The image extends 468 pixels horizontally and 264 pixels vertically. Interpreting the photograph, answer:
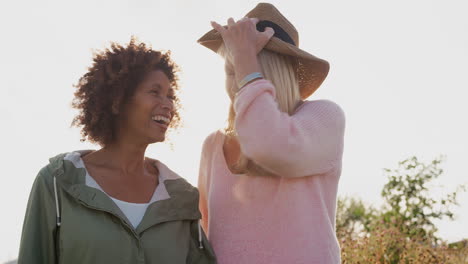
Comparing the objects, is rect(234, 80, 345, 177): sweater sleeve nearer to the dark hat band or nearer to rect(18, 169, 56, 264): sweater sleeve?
the dark hat band

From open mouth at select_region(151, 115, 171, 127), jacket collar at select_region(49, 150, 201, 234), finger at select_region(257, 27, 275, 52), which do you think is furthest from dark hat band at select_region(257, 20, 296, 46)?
jacket collar at select_region(49, 150, 201, 234)

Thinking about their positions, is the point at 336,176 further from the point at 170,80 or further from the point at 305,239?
the point at 170,80

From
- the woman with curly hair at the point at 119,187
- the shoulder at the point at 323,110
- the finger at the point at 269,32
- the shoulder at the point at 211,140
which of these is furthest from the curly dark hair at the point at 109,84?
the shoulder at the point at 323,110

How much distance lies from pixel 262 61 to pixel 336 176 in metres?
0.61

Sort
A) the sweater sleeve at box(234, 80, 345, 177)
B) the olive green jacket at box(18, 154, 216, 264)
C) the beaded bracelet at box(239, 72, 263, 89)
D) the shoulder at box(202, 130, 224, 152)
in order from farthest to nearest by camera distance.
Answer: the shoulder at box(202, 130, 224, 152), the olive green jacket at box(18, 154, 216, 264), the beaded bracelet at box(239, 72, 263, 89), the sweater sleeve at box(234, 80, 345, 177)

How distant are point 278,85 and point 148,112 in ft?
2.49

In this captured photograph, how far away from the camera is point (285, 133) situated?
2.23 m

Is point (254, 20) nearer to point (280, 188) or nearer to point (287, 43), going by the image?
point (287, 43)

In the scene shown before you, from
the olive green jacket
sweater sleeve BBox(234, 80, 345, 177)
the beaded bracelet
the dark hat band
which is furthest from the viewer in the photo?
the dark hat band

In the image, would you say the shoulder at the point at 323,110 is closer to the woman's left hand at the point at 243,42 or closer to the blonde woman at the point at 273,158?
the blonde woman at the point at 273,158

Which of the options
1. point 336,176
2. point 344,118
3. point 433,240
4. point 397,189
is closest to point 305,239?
point 336,176

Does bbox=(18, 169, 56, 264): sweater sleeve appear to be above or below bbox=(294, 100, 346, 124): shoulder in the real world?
below

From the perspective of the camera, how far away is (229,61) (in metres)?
2.58

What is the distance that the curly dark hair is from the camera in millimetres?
2928
